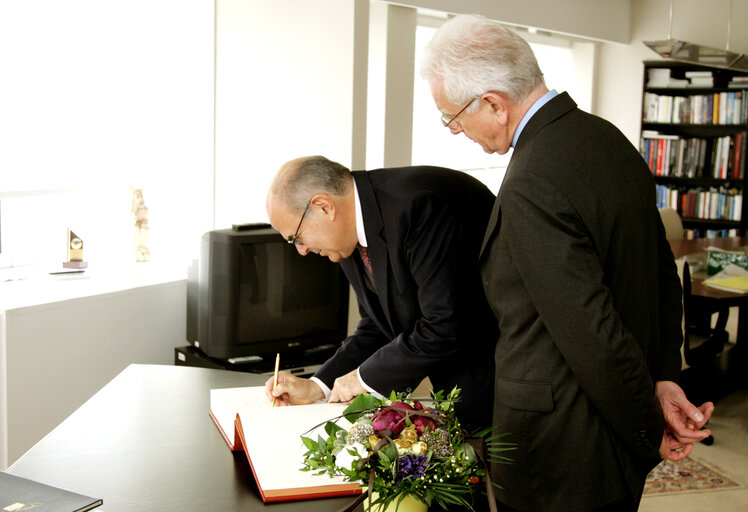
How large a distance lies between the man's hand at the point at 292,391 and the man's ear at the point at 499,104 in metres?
0.80

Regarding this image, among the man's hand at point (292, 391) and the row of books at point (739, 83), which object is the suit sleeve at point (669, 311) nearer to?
the man's hand at point (292, 391)

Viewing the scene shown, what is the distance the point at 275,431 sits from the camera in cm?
157

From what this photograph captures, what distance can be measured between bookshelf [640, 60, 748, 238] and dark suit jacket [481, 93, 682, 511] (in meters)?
6.51

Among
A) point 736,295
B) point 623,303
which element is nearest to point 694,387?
point 736,295

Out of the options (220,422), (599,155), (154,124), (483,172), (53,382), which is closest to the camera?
(599,155)

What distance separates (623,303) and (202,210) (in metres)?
3.58

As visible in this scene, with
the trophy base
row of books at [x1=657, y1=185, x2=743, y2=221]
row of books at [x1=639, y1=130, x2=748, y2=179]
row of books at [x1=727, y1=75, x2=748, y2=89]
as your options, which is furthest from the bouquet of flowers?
row of books at [x1=727, y1=75, x2=748, y2=89]

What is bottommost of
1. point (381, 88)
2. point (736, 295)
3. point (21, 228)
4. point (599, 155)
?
point (736, 295)

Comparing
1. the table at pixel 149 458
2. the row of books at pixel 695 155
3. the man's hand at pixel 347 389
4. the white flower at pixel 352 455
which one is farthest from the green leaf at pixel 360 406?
the row of books at pixel 695 155

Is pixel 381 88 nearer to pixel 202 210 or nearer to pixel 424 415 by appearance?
pixel 202 210

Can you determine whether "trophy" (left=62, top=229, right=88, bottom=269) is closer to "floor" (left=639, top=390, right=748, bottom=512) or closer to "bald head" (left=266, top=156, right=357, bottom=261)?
"bald head" (left=266, top=156, right=357, bottom=261)

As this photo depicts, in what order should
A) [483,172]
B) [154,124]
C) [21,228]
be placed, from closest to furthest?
1. [21,228]
2. [154,124]
3. [483,172]

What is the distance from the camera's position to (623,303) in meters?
1.57

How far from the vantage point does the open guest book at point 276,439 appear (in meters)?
1.41
